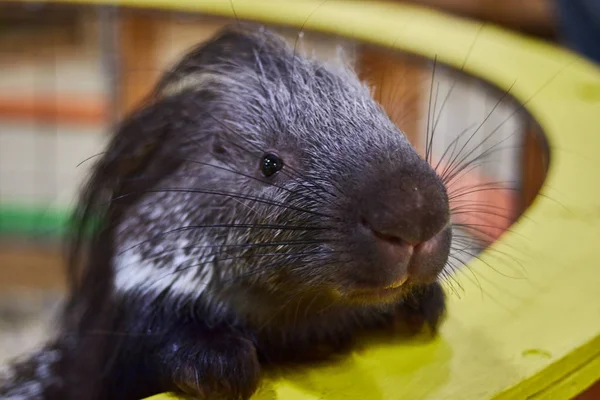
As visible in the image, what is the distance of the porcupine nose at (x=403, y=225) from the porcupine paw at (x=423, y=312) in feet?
0.62

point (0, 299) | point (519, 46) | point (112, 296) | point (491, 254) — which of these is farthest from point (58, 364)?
point (0, 299)

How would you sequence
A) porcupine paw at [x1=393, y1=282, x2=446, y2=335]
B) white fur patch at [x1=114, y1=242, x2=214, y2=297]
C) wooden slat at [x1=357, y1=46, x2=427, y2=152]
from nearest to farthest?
porcupine paw at [x1=393, y1=282, x2=446, y2=335] < white fur patch at [x1=114, y1=242, x2=214, y2=297] < wooden slat at [x1=357, y1=46, x2=427, y2=152]

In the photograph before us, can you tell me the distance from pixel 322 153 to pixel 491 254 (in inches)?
16.3

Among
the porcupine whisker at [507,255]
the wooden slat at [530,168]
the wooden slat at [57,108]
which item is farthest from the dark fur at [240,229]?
the wooden slat at [57,108]

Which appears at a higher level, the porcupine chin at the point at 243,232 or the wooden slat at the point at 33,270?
the porcupine chin at the point at 243,232

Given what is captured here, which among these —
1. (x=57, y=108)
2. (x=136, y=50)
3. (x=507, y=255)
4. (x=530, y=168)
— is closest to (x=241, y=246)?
(x=507, y=255)

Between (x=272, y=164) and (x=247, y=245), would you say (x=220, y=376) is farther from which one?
(x=272, y=164)

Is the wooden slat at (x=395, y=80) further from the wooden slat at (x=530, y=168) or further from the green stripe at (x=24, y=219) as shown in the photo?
the green stripe at (x=24, y=219)

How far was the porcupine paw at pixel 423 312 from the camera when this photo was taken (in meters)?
1.49

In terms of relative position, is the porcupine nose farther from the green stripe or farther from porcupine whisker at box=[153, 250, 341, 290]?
the green stripe

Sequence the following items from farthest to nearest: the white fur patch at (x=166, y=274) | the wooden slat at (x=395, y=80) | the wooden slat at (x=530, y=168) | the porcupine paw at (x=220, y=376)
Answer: the wooden slat at (x=530, y=168), the wooden slat at (x=395, y=80), the white fur patch at (x=166, y=274), the porcupine paw at (x=220, y=376)

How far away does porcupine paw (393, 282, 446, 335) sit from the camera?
1487 mm

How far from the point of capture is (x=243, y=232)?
156 cm

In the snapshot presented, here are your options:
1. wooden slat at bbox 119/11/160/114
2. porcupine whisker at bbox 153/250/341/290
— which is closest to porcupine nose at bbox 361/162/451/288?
porcupine whisker at bbox 153/250/341/290
